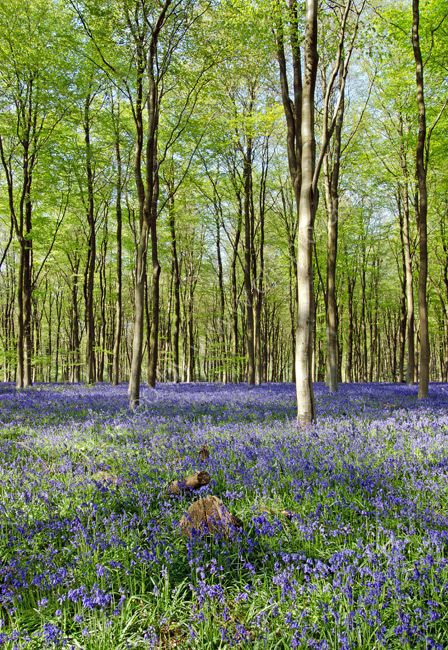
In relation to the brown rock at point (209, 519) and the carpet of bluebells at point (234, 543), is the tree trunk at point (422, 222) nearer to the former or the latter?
the carpet of bluebells at point (234, 543)

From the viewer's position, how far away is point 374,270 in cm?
3344

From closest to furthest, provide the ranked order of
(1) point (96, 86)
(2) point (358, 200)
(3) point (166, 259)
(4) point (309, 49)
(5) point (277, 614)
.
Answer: (5) point (277, 614), (4) point (309, 49), (1) point (96, 86), (2) point (358, 200), (3) point (166, 259)

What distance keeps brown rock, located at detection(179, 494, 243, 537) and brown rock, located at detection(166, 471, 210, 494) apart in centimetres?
65

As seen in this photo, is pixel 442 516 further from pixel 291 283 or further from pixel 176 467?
pixel 291 283

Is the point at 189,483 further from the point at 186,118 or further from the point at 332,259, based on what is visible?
the point at 186,118

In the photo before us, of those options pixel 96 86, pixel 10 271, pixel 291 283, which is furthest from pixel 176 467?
pixel 10 271

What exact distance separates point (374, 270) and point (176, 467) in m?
32.6

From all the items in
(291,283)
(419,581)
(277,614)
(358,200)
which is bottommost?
(277,614)

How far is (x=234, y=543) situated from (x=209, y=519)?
0.95ft

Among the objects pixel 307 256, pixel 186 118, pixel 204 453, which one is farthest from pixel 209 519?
pixel 186 118

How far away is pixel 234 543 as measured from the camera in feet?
9.62

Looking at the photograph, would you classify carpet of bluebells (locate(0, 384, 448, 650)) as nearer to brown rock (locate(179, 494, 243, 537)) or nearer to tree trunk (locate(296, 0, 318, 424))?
brown rock (locate(179, 494, 243, 537))

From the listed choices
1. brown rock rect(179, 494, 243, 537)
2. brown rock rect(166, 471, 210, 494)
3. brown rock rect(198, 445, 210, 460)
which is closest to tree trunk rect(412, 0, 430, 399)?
brown rock rect(198, 445, 210, 460)

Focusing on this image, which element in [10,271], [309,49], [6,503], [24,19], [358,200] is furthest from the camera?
[10,271]
